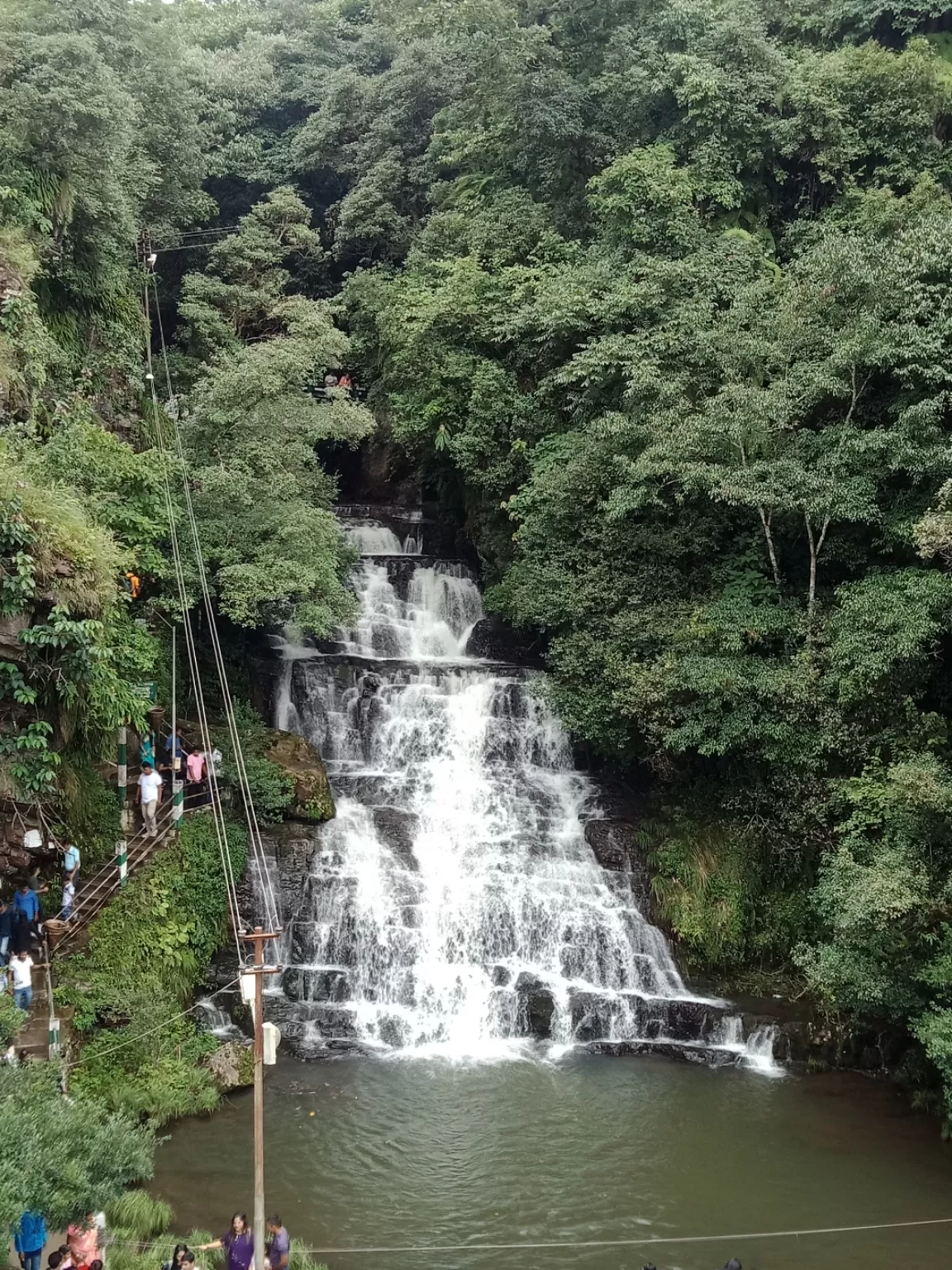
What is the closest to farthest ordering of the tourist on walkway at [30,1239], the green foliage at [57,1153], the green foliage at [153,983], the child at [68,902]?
the green foliage at [57,1153], the tourist on walkway at [30,1239], the green foliage at [153,983], the child at [68,902]

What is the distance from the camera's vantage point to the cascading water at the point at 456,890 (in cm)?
1688

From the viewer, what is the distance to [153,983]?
51.8ft

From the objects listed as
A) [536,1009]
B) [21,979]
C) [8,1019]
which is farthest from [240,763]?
[8,1019]

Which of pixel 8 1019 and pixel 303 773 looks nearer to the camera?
pixel 8 1019

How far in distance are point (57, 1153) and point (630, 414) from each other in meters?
17.0

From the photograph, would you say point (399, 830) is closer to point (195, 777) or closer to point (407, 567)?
point (195, 777)

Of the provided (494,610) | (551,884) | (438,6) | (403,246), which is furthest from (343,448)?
(551,884)

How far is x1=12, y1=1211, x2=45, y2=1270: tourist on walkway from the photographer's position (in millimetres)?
9195

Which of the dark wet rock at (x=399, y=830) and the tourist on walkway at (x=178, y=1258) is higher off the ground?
the dark wet rock at (x=399, y=830)

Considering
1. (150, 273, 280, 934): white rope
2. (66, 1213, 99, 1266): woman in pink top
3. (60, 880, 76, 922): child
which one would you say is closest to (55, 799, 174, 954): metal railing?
(60, 880, 76, 922): child

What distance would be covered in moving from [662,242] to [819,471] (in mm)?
9075

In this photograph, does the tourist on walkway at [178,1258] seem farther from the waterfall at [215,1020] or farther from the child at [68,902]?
the child at [68,902]

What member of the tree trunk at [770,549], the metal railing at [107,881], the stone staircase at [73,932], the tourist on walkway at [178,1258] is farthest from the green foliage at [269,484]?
the tourist on walkway at [178,1258]

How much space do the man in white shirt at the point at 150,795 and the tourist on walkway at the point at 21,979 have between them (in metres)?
3.93
